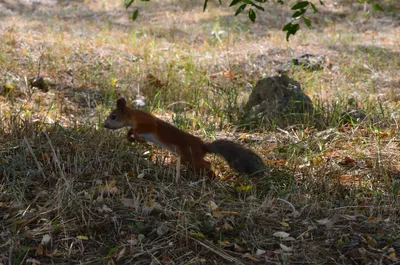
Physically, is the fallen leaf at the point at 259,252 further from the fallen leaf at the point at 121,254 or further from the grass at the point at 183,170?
the fallen leaf at the point at 121,254

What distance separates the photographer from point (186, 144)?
4418 mm

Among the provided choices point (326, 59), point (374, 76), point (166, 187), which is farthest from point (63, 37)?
point (166, 187)

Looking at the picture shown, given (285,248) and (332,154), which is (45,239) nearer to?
(285,248)

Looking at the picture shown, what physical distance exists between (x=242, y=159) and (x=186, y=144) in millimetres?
486

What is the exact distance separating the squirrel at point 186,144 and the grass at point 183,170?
5.2 inches

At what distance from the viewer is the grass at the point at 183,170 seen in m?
3.46

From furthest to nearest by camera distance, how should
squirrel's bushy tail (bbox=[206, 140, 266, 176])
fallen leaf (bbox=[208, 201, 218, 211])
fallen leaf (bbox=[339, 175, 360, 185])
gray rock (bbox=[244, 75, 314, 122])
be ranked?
gray rock (bbox=[244, 75, 314, 122]), fallen leaf (bbox=[339, 175, 360, 185]), squirrel's bushy tail (bbox=[206, 140, 266, 176]), fallen leaf (bbox=[208, 201, 218, 211])

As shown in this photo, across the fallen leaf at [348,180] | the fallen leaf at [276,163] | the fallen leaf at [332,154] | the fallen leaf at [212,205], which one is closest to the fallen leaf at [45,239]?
the fallen leaf at [212,205]

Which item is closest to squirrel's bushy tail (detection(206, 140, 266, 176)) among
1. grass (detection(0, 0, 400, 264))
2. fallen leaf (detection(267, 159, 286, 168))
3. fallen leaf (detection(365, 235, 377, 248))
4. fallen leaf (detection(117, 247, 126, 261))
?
grass (detection(0, 0, 400, 264))

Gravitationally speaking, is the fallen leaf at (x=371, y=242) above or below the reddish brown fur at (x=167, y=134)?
below

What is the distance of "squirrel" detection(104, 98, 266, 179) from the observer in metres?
4.17

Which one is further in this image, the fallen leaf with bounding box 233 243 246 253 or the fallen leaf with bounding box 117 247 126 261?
the fallen leaf with bounding box 233 243 246 253

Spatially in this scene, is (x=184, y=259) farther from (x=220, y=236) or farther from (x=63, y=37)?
(x=63, y=37)

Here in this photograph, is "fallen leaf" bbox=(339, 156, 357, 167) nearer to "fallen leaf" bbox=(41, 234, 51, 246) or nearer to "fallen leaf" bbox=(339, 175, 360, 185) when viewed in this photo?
"fallen leaf" bbox=(339, 175, 360, 185)
